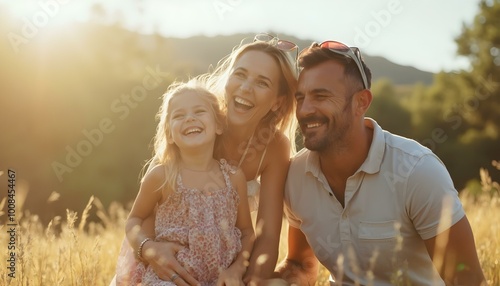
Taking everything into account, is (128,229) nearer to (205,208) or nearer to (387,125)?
(205,208)

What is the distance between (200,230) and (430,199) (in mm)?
1433

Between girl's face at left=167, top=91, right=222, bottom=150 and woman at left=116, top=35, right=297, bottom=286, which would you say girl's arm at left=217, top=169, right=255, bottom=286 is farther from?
girl's face at left=167, top=91, right=222, bottom=150

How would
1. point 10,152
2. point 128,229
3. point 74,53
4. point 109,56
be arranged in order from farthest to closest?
point 109,56 < point 74,53 < point 10,152 < point 128,229

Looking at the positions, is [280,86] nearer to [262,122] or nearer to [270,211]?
[262,122]

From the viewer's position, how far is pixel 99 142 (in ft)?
81.9

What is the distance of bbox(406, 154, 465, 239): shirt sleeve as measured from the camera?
3697mm

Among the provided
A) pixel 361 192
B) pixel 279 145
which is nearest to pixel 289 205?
pixel 279 145

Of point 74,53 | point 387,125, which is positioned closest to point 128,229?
point 74,53

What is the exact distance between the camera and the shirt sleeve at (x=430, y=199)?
12.1 feet

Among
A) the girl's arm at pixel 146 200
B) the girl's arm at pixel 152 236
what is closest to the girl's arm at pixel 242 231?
the girl's arm at pixel 152 236

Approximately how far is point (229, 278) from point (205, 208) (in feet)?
1.65

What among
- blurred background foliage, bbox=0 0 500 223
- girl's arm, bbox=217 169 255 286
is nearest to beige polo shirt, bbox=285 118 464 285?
girl's arm, bbox=217 169 255 286

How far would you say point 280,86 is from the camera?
453cm

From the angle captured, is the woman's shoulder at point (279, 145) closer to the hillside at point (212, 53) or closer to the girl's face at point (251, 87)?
the girl's face at point (251, 87)
